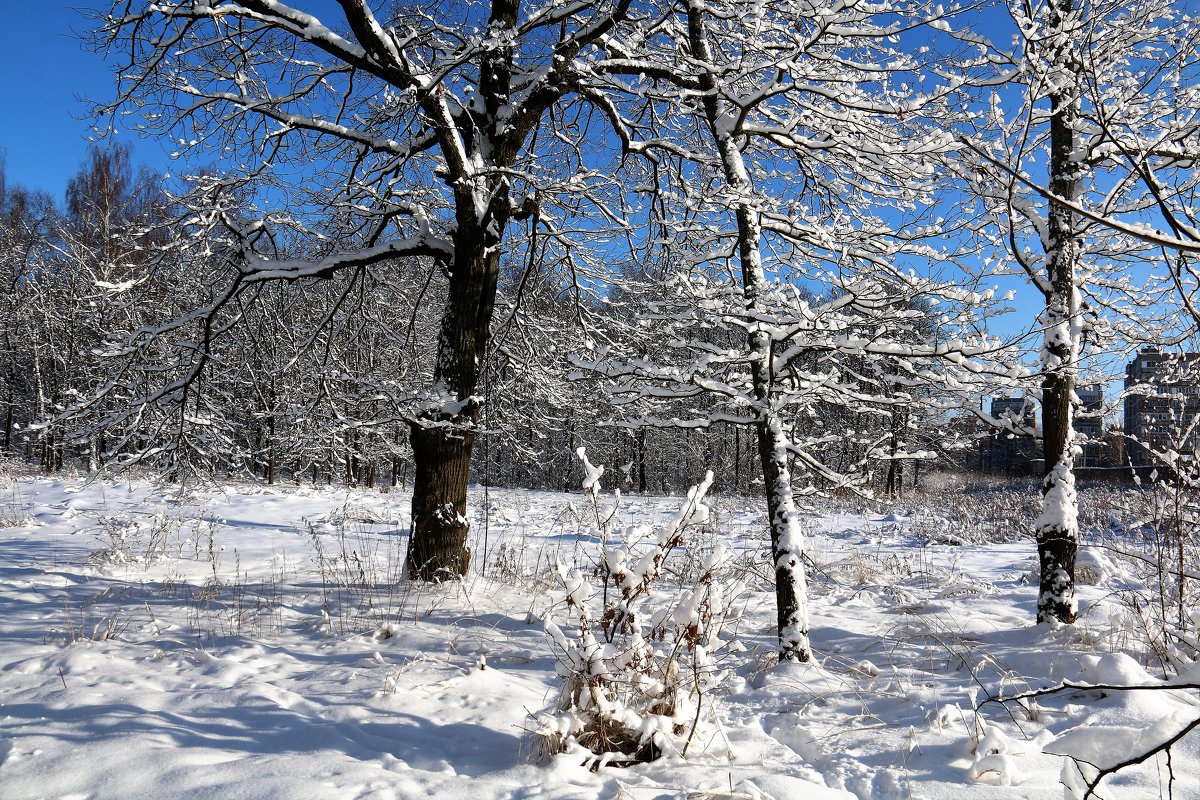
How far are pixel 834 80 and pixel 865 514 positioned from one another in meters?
11.5

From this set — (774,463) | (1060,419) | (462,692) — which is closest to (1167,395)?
(1060,419)

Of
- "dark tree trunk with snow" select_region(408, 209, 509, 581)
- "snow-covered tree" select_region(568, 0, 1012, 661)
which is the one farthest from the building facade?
"dark tree trunk with snow" select_region(408, 209, 509, 581)

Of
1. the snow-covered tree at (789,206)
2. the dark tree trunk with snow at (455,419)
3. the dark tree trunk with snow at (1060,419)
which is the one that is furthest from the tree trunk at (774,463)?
the dark tree trunk with snow at (455,419)

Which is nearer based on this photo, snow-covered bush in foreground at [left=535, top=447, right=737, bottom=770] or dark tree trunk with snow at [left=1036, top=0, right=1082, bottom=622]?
snow-covered bush in foreground at [left=535, top=447, right=737, bottom=770]

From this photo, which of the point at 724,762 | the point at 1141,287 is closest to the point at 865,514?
the point at 1141,287

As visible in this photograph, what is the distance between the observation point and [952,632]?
460 cm

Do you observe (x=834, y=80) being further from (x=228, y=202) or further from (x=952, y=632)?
(x=228, y=202)

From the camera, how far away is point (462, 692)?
3119 mm

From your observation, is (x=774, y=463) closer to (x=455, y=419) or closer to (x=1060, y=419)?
(x=1060, y=419)

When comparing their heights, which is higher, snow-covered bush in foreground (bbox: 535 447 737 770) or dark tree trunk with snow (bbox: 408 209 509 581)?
dark tree trunk with snow (bbox: 408 209 509 581)

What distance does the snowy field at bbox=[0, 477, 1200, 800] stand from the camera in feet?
7.63

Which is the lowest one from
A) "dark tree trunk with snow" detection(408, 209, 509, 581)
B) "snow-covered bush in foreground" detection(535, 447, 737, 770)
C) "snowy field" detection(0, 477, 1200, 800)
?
"snowy field" detection(0, 477, 1200, 800)

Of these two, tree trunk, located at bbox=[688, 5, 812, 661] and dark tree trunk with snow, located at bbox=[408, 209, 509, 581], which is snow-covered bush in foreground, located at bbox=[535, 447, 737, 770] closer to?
tree trunk, located at bbox=[688, 5, 812, 661]

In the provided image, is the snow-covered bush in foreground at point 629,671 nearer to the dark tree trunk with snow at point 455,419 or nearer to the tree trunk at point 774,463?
the tree trunk at point 774,463
